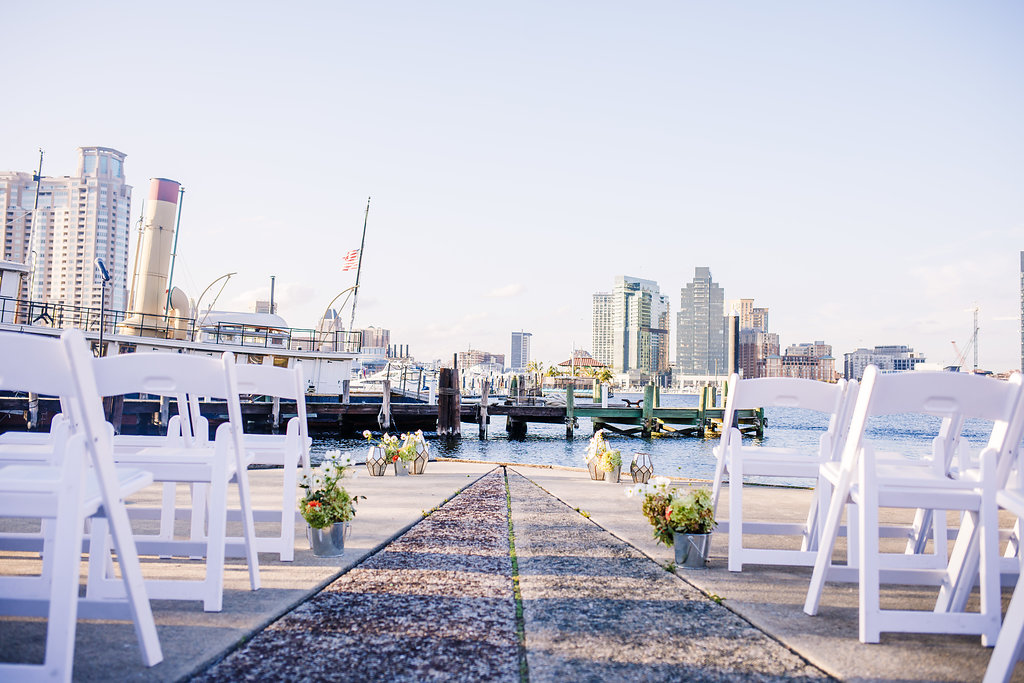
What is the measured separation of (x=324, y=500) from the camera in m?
5.16

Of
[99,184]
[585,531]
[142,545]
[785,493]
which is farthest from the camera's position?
[99,184]

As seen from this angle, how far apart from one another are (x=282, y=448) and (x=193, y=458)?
1.24m

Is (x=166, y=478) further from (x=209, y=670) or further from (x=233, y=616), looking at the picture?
(x=209, y=670)

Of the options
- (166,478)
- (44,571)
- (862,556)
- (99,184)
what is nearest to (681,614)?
(862,556)

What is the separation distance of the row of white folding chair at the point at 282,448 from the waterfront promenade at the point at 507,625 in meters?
0.17

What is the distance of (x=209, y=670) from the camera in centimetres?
292

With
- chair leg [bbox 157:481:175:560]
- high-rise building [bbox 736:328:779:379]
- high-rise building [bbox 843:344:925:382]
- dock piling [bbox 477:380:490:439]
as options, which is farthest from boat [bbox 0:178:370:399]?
high-rise building [bbox 736:328:779:379]

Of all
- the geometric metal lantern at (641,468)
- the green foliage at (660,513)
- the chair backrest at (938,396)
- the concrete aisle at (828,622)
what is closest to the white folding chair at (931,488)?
the chair backrest at (938,396)

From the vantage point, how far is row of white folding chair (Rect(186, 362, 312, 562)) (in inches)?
194

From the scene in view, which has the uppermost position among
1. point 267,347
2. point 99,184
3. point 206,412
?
point 99,184

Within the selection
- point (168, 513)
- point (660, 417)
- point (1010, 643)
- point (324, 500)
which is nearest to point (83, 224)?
point (660, 417)

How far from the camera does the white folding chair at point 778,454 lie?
184 inches

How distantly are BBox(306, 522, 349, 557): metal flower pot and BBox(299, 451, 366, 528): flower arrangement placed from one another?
0.04m

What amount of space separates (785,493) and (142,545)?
8.23 meters
